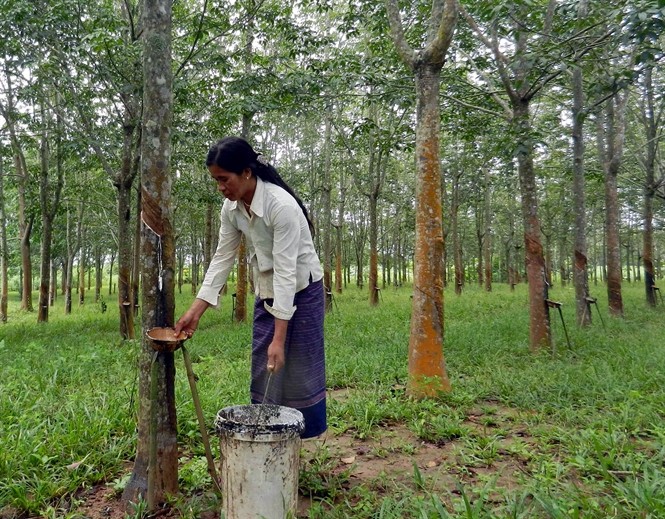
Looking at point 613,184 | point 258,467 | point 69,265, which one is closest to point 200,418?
point 258,467

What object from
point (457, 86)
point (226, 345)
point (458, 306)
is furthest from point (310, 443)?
point (458, 306)

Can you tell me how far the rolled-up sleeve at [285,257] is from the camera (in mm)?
2227

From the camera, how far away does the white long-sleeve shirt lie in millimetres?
2248

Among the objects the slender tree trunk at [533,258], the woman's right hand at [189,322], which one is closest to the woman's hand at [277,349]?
the woman's right hand at [189,322]

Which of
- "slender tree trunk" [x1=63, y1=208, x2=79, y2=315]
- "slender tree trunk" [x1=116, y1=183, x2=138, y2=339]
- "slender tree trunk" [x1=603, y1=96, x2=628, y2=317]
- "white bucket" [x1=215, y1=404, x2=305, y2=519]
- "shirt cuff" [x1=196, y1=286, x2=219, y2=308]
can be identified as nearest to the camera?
Answer: "white bucket" [x1=215, y1=404, x2=305, y2=519]

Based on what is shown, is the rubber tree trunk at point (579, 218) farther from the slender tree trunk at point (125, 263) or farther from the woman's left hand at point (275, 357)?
the slender tree trunk at point (125, 263)

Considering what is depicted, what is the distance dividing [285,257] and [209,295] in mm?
520

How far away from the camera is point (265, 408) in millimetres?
2232

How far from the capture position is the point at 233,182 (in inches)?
89.1

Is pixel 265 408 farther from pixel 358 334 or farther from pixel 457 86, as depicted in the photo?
pixel 457 86

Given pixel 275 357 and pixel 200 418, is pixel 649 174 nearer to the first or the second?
pixel 275 357

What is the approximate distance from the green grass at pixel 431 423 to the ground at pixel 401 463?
0.02 m

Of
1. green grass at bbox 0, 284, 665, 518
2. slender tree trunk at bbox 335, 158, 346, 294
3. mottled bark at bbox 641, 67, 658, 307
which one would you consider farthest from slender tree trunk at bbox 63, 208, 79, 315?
mottled bark at bbox 641, 67, 658, 307

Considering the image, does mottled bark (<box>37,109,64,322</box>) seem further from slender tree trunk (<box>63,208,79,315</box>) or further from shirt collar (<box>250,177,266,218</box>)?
shirt collar (<box>250,177,266,218</box>)
